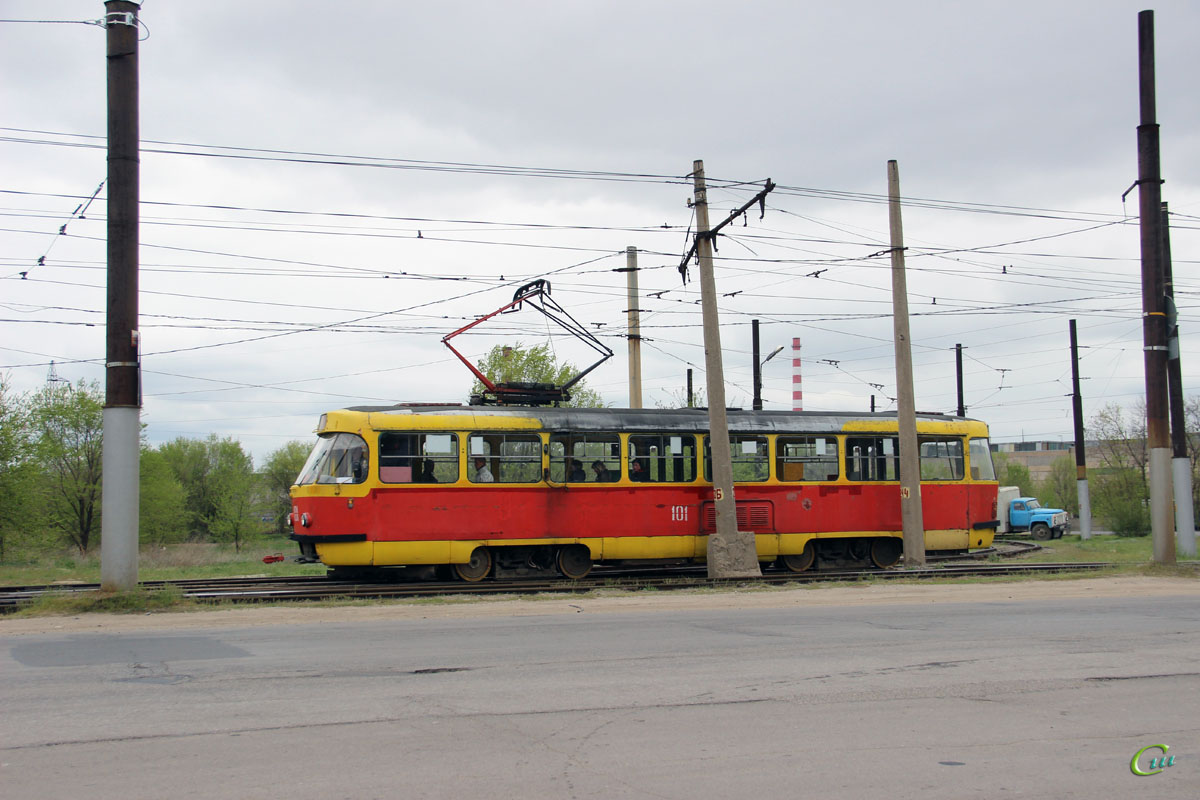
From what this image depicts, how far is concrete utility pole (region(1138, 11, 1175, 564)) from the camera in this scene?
18578 mm

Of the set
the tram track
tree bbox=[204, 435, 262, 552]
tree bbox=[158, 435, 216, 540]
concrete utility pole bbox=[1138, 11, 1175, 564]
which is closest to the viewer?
the tram track

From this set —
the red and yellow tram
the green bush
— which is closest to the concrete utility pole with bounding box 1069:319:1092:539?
the green bush

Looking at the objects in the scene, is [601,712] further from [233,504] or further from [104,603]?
[233,504]

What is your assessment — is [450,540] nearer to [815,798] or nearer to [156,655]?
[156,655]

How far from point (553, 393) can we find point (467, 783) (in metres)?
13.0

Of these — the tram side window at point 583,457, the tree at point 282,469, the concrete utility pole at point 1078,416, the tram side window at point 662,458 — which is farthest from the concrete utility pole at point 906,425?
the tree at point 282,469

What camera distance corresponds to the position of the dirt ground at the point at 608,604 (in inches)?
450

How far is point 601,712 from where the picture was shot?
675 cm

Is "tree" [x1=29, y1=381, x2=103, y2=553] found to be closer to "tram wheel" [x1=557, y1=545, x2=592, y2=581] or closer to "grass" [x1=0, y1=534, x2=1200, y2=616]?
"grass" [x1=0, y1=534, x2=1200, y2=616]

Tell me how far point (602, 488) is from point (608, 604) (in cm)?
398

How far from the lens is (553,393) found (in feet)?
58.9

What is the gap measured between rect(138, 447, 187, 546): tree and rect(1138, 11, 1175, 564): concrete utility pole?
42442 mm

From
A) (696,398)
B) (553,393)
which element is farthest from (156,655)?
(696,398)
